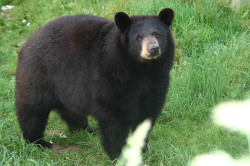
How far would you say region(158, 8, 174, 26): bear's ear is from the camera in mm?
3639

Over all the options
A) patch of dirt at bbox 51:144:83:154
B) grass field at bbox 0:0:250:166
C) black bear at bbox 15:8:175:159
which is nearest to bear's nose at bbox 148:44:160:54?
black bear at bbox 15:8:175:159

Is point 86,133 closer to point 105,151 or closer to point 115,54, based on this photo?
point 105,151

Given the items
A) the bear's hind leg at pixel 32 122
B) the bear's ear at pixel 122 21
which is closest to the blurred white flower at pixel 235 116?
the bear's ear at pixel 122 21

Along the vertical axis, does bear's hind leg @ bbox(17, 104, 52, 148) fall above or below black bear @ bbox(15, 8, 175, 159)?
below

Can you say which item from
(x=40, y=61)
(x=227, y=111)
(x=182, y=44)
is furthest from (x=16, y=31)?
(x=227, y=111)

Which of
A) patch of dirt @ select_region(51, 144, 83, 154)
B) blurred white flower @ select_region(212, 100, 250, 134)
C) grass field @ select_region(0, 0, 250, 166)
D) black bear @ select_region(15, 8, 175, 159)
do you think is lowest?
patch of dirt @ select_region(51, 144, 83, 154)

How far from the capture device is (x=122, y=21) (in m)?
3.60

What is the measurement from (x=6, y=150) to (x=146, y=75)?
1.68 m

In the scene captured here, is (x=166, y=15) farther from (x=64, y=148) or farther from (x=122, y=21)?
(x=64, y=148)

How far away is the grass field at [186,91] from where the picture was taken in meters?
4.05

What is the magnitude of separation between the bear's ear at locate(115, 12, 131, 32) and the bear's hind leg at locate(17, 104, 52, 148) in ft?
4.62

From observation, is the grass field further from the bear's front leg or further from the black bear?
the black bear

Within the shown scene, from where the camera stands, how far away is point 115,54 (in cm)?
371

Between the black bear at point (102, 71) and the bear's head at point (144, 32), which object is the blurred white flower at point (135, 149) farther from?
the bear's head at point (144, 32)
